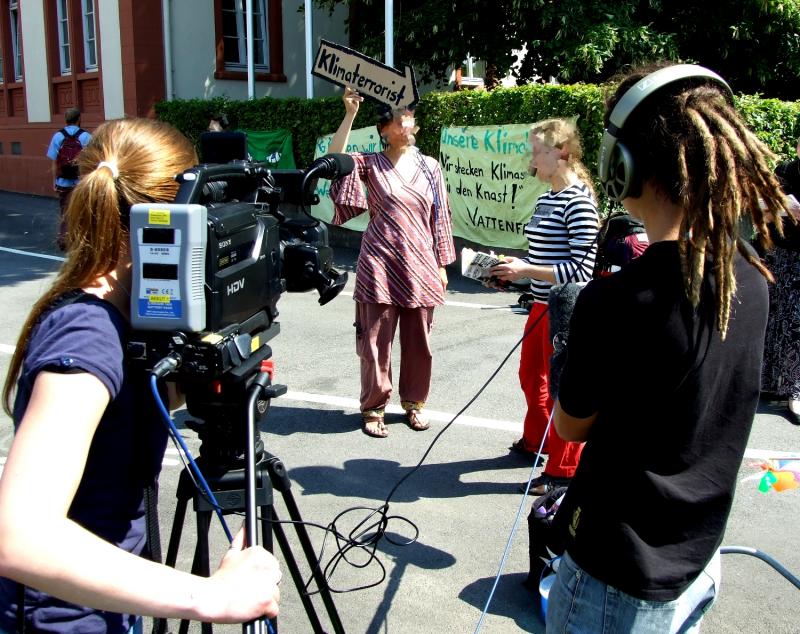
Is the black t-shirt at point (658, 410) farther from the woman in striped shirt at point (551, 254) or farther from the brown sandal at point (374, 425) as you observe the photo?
the brown sandal at point (374, 425)

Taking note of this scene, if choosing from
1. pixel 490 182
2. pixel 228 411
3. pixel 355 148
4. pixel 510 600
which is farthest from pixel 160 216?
pixel 355 148

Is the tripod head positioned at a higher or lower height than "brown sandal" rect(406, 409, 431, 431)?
higher

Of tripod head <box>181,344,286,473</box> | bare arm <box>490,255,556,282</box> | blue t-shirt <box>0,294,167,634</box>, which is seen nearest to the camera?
blue t-shirt <box>0,294,167,634</box>

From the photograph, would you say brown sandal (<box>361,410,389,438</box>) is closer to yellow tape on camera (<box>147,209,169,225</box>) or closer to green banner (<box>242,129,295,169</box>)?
yellow tape on camera (<box>147,209,169,225</box>)

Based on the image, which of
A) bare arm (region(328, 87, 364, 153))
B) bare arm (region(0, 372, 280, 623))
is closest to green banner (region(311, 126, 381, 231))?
bare arm (region(328, 87, 364, 153))

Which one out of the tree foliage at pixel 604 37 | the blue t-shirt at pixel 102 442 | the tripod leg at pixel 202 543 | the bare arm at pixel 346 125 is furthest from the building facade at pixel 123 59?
the blue t-shirt at pixel 102 442

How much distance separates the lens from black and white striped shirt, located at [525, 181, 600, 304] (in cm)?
379

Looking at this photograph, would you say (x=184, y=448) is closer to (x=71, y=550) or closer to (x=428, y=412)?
(x=71, y=550)

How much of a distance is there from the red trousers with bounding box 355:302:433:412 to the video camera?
2939 millimetres

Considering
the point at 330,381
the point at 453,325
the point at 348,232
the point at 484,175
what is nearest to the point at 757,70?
the point at 484,175

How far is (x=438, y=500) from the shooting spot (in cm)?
393

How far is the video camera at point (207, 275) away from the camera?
4.60 ft

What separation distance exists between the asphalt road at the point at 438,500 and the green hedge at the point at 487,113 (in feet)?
9.79

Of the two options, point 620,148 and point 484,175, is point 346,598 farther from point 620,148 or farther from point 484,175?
point 484,175
